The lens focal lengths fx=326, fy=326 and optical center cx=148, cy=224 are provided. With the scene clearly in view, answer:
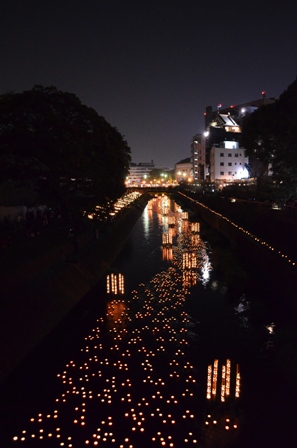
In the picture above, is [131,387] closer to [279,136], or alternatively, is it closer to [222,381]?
[222,381]

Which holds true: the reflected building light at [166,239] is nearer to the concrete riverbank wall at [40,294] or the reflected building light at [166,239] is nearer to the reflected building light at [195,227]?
the reflected building light at [195,227]

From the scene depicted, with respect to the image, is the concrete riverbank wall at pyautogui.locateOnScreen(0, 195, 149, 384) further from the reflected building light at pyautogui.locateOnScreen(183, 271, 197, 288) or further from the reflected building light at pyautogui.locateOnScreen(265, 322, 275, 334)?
the reflected building light at pyautogui.locateOnScreen(265, 322, 275, 334)

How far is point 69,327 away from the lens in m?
15.6

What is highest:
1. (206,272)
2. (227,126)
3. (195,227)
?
(227,126)

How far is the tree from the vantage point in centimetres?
2155

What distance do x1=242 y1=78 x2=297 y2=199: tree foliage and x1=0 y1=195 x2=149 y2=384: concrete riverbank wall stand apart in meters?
15.9

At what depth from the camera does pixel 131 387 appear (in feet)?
36.6

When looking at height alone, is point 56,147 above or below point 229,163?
below

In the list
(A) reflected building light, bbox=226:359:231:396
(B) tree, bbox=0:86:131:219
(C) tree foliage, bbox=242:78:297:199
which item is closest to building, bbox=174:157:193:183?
(C) tree foliage, bbox=242:78:297:199

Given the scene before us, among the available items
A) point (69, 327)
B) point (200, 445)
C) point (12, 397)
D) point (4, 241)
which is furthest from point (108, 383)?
point (4, 241)

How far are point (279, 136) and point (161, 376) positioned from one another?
19099mm

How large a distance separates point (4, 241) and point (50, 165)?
7274 mm

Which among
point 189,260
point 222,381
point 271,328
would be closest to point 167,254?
point 189,260

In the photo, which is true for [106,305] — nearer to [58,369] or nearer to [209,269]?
[58,369]
